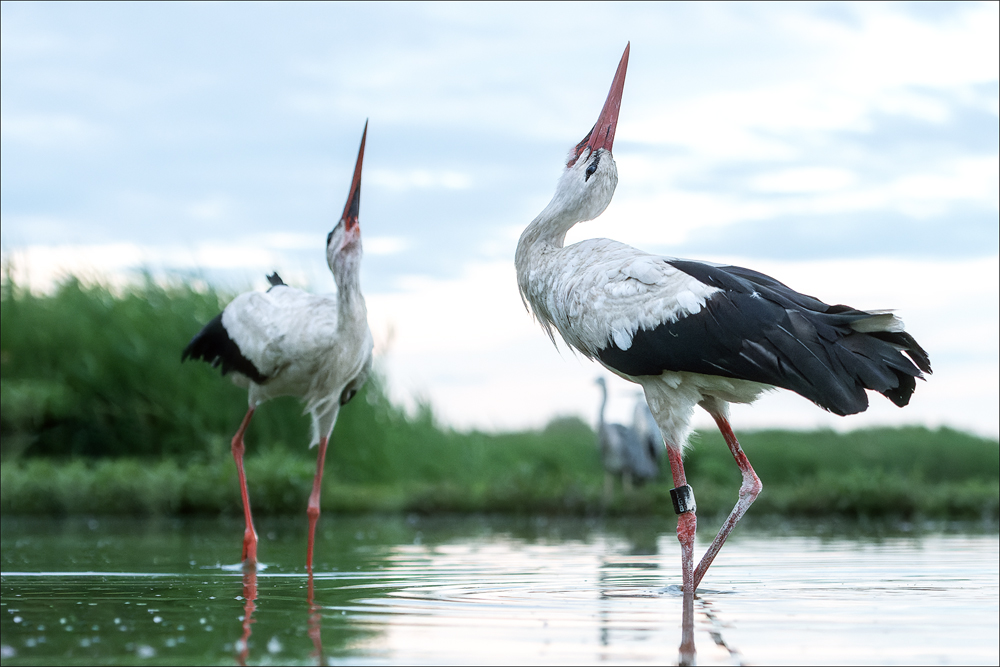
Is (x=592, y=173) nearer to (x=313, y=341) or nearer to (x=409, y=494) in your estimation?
(x=313, y=341)

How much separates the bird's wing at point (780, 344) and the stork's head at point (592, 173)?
1062 mm

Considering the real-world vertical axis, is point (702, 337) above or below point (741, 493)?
above

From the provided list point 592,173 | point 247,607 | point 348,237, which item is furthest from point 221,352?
point 247,607

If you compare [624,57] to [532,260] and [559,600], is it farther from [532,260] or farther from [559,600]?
[559,600]

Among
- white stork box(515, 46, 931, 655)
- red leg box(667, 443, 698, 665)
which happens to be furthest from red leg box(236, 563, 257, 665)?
white stork box(515, 46, 931, 655)

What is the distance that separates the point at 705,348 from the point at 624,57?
245cm

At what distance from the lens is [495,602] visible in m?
5.55

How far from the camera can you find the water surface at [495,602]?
4.17 meters

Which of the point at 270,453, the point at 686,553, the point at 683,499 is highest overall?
the point at 270,453

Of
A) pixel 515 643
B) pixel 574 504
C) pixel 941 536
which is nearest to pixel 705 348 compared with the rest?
pixel 515 643

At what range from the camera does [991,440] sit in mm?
19516

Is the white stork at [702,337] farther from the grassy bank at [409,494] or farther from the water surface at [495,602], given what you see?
the grassy bank at [409,494]

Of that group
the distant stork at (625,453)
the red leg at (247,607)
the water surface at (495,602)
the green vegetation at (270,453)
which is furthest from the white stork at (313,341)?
the distant stork at (625,453)

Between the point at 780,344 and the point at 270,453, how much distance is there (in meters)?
11.7
